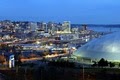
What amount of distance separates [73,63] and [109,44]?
10.2ft

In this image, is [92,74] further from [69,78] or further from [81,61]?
[81,61]

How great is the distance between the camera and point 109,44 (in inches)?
1389

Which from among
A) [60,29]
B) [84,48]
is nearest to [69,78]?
[84,48]

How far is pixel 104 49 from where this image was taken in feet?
115

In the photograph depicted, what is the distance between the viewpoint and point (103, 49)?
115 feet

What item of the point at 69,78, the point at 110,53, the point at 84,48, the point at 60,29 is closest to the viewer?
the point at 69,78

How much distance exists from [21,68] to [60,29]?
467 ft

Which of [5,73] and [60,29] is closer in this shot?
[5,73]

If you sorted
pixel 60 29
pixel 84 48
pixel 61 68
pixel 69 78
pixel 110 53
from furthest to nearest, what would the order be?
pixel 60 29 < pixel 84 48 < pixel 110 53 < pixel 61 68 < pixel 69 78

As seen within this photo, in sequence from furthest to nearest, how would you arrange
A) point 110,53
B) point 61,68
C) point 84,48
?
point 84,48
point 110,53
point 61,68

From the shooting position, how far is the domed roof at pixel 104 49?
113ft

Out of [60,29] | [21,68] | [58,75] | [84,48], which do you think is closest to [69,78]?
[58,75]

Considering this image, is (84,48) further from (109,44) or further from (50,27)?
(50,27)

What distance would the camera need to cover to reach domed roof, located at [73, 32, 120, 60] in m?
34.4
